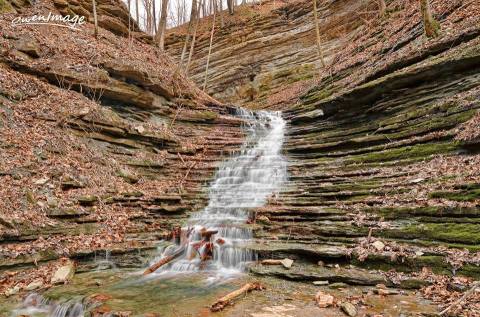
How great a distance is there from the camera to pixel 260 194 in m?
11.8

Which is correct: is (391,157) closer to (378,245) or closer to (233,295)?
(378,245)

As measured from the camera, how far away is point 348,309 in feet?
18.2

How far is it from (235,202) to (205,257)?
3033mm

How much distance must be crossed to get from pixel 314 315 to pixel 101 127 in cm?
1004

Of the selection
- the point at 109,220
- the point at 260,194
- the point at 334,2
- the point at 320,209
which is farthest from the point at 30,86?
the point at 334,2

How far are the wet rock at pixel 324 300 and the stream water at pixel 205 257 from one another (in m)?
1.91

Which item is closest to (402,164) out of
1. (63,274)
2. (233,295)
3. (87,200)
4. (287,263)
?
(287,263)

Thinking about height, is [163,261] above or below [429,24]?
below

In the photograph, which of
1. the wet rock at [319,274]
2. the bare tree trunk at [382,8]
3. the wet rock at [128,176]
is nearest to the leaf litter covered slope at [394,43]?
the bare tree trunk at [382,8]

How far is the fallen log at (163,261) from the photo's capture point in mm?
8422

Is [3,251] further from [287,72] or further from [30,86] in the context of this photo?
[287,72]

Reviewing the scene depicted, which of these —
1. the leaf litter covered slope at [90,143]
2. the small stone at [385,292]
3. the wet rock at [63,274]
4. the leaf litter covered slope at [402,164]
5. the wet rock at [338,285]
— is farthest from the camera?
the leaf litter covered slope at [90,143]

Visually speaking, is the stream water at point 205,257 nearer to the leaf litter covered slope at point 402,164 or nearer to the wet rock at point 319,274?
the wet rock at point 319,274

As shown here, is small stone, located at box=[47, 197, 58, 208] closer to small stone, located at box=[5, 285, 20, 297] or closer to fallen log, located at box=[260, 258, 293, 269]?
small stone, located at box=[5, 285, 20, 297]
